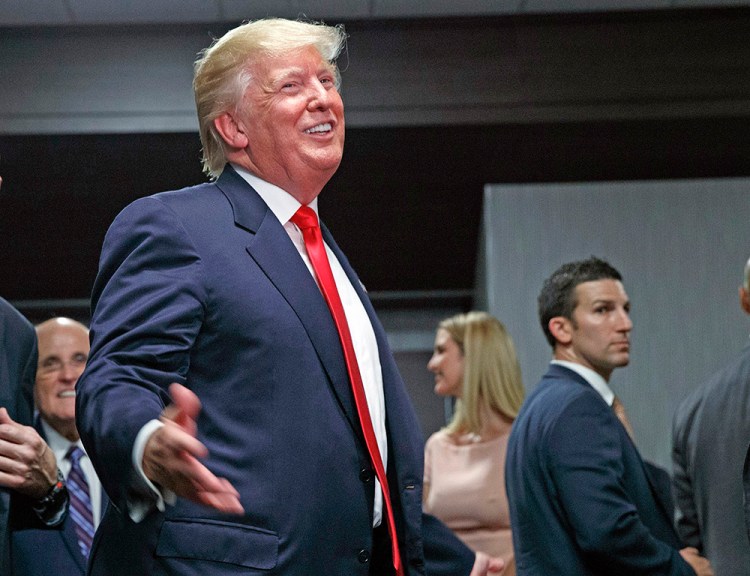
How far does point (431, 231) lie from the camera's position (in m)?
5.61

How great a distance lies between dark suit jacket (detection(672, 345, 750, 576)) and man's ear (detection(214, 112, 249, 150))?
5.53 ft

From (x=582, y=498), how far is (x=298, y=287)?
4.41ft

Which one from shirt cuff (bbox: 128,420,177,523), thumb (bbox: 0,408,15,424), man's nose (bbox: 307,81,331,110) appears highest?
man's nose (bbox: 307,81,331,110)

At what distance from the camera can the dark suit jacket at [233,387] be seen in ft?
4.57

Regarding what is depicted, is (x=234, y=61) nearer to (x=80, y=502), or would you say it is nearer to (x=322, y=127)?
(x=322, y=127)

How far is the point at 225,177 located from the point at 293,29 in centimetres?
28

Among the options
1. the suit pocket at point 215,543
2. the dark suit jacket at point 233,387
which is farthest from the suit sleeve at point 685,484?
the suit pocket at point 215,543

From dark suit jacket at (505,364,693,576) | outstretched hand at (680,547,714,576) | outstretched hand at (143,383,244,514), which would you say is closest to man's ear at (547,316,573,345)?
dark suit jacket at (505,364,693,576)

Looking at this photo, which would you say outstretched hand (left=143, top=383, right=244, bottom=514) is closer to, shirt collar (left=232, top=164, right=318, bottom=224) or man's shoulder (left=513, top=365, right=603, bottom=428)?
shirt collar (left=232, top=164, right=318, bottom=224)

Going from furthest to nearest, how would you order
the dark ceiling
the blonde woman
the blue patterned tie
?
the dark ceiling → the blonde woman → the blue patterned tie

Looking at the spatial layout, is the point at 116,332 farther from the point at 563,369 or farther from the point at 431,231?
the point at 431,231

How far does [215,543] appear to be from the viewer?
4.63 ft

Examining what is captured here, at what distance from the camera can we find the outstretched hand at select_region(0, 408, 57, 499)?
6.73ft

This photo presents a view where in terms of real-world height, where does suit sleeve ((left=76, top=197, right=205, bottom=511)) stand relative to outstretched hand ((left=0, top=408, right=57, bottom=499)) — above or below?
above
